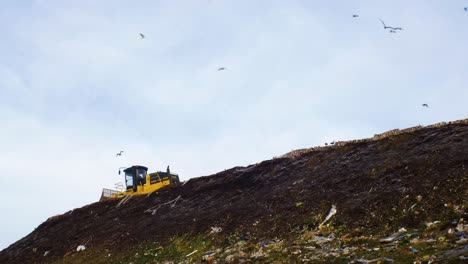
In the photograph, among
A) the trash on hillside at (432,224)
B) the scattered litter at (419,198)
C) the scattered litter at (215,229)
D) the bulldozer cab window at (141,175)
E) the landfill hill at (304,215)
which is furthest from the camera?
the bulldozer cab window at (141,175)

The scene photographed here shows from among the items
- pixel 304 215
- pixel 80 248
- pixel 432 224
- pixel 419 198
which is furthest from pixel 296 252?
pixel 80 248

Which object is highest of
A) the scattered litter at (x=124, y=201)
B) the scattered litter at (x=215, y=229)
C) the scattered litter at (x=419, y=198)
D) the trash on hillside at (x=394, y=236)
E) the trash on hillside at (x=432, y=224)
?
the scattered litter at (x=124, y=201)

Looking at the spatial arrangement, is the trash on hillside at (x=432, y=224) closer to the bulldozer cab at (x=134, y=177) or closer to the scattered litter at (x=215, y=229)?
the scattered litter at (x=215, y=229)

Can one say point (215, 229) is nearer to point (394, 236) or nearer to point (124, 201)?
point (394, 236)

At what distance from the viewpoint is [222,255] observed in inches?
551

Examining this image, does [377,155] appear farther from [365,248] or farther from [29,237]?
[29,237]

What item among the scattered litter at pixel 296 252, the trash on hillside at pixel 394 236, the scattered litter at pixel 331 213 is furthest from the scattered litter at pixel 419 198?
the scattered litter at pixel 296 252

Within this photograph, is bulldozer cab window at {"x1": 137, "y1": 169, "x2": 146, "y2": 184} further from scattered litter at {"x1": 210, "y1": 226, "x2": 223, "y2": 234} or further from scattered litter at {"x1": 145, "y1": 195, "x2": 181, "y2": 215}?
scattered litter at {"x1": 210, "y1": 226, "x2": 223, "y2": 234}

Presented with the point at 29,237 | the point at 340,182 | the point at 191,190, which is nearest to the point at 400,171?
the point at 340,182

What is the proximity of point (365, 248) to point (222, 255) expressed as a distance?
15.3ft

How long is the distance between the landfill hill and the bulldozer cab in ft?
9.97

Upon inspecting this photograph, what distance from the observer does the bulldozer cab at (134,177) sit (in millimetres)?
28356

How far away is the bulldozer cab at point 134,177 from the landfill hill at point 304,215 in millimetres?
3039

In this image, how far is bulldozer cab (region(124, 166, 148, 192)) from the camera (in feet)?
93.0
